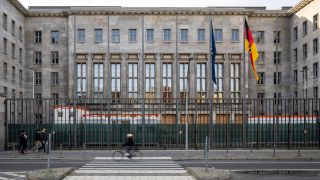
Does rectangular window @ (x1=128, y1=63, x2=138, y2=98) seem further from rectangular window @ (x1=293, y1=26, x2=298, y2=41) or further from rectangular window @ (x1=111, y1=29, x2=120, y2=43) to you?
rectangular window @ (x1=293, y1=26, x2=298, y2=41)

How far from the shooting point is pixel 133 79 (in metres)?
62.4

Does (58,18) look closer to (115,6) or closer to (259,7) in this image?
(115,6)

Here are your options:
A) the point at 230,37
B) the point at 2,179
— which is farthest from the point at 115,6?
the point at 2,179

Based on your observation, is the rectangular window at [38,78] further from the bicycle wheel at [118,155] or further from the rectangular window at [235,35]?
the bicycle wheel at [118,155]

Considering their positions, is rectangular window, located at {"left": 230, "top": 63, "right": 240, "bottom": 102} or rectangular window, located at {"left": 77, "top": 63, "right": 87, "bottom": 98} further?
rectangular window, located at {"left": 230, "top": 63, "right": 240, "bottom": 102}

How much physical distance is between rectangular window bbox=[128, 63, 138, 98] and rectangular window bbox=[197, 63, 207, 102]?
8.52 metres

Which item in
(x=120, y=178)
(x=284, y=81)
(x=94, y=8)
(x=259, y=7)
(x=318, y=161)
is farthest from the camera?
(x=259, y=7)

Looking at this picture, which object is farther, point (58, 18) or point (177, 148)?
point (58, 18)

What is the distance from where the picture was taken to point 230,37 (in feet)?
206

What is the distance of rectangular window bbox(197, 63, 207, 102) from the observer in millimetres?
62562

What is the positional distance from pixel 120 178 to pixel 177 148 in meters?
17.7

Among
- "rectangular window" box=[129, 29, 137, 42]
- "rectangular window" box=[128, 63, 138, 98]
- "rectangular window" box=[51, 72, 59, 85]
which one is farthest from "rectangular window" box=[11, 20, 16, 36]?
"rectangular window" box=[128, 63, 138, 98]

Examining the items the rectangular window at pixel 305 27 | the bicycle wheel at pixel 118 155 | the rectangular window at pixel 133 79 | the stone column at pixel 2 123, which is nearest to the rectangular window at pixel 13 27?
the rectangular window at pixel 133 79

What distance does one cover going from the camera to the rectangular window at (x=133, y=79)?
62.4 m
